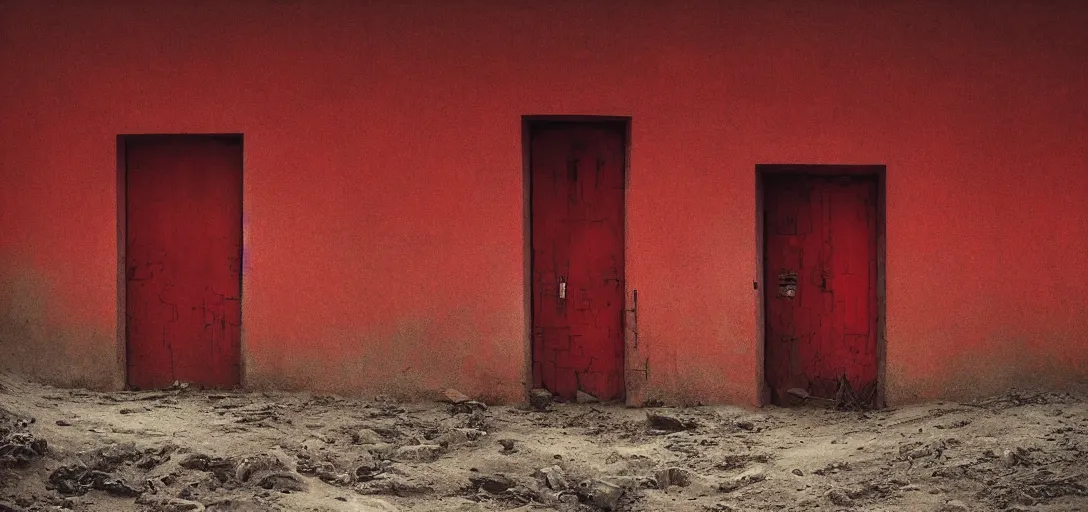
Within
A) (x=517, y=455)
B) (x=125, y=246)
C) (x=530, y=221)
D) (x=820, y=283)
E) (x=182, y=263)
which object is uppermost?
(x=530, y=221)

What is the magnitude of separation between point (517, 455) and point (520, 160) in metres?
2.34

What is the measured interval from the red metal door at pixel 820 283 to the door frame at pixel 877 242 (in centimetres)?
8

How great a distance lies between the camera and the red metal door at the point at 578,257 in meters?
9.40

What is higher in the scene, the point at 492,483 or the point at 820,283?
the point at 820,283

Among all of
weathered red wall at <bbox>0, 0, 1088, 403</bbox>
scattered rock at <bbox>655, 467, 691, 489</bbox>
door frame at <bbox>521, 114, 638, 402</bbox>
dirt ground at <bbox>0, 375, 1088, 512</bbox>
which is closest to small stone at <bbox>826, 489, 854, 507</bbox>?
dirt ground at <bbox>0, 375, 1088, 512</bbox>

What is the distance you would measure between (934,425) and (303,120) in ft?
16.7

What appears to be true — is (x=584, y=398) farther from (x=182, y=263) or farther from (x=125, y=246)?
(x=125, y=246)

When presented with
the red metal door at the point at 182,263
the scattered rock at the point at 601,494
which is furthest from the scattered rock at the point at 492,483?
the red metal door at the point at 182,263

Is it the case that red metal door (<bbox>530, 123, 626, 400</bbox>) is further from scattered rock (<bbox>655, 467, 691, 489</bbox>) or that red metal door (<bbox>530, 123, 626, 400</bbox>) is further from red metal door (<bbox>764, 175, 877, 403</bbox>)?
scattered rock (<bbox>655, 467, 691, 489</bbox>)

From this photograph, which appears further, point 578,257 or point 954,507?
point 578,257

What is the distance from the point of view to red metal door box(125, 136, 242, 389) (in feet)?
31.1

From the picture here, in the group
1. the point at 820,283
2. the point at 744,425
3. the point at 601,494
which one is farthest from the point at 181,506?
the point at 820,283

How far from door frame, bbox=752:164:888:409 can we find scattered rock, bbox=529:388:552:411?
5.25 feet

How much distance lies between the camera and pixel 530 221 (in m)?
9.45
